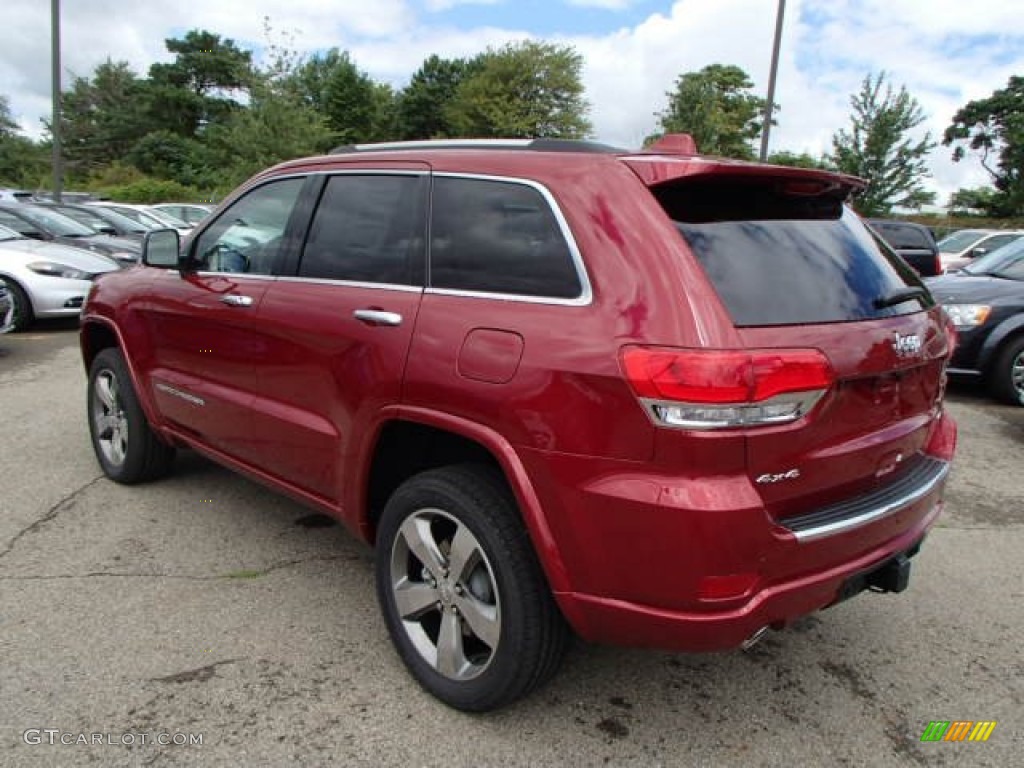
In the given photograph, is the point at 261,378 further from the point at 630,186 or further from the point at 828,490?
the point at 828,490

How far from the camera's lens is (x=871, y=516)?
231 cm

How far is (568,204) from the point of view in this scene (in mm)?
2348

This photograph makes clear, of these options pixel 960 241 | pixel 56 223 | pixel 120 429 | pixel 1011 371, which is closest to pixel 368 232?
pixel 120 429

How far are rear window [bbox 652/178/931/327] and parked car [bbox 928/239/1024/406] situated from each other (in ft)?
17.0

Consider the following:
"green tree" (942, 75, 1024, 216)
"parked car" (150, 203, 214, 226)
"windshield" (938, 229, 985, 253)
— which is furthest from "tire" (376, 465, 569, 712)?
"green tree" (942, 75, 1024, 216)

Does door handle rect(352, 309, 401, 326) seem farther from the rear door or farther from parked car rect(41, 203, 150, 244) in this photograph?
parked car rect(41, 203, 150, 244)

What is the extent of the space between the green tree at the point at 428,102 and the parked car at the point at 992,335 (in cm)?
6457

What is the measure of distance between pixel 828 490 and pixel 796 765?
0.84m

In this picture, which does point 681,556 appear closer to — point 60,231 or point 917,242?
point 60,231

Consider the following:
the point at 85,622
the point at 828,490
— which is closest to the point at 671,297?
the point at 828,490

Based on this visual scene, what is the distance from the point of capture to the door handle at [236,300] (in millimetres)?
3353

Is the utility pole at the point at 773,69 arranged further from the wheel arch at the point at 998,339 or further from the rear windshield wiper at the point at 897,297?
the rear windshield wiper at the point at 897,297

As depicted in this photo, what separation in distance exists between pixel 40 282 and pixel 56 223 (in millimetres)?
3898

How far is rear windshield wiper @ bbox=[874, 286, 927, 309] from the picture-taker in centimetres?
246
